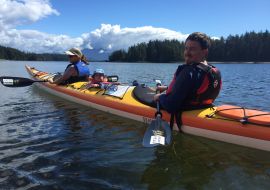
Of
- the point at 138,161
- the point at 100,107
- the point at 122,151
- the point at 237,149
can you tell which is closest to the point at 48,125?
the point at 100,107

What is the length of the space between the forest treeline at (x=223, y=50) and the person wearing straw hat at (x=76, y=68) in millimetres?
80259

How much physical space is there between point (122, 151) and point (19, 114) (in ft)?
15.3

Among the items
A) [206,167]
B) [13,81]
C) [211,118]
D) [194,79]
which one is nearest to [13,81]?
[13,81]

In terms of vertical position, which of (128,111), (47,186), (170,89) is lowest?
(47,186)

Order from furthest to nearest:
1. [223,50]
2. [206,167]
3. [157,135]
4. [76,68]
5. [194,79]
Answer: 1. [223,50]
2. [76,68]
3. [194,79]
4. [157,135]
5. [206,167]

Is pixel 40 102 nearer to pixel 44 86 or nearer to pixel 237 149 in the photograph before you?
pixel 44 86

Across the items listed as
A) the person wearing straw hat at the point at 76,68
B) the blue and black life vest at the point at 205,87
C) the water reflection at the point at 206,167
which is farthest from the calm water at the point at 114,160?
the person wearing straw hat at the point at 76,68

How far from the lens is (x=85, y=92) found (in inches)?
393

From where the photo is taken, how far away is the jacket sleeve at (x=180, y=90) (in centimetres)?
554

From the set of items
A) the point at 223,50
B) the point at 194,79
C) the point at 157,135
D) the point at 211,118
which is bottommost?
the point at 157,135

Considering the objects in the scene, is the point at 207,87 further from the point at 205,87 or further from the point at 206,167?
the point at 206,167

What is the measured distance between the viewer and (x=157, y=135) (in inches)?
211

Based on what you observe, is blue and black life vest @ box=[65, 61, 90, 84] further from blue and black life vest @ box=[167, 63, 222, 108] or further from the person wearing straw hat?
blue and black life vest @ box=[167, 63, 222, 108]

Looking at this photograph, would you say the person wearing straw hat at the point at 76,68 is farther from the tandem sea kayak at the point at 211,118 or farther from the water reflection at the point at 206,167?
the water reflection at the point at 206,167
